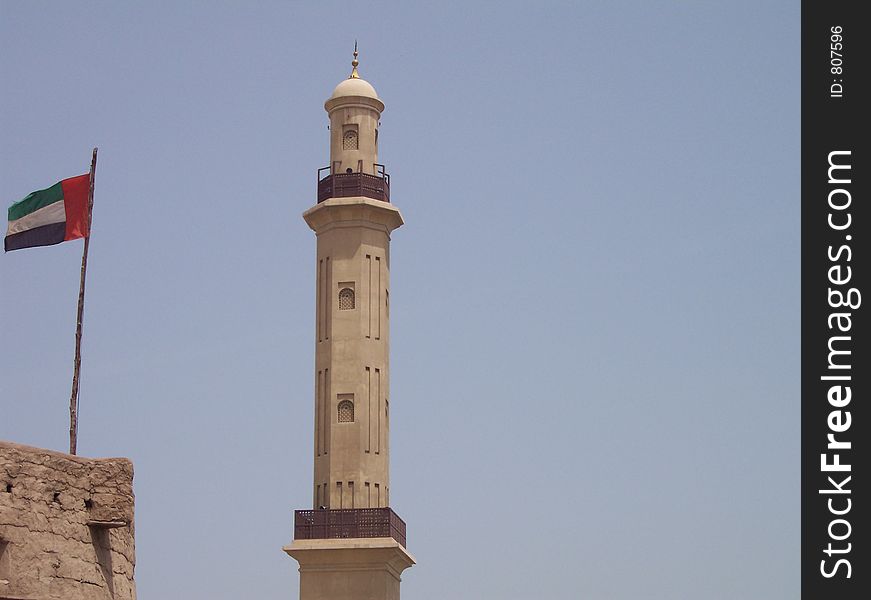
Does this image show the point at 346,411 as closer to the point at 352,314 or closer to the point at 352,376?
the point at 352,376

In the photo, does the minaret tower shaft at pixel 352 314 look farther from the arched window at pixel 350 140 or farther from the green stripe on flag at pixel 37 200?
the green stripe on flag at pixel 37 200

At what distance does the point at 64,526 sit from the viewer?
14234mm

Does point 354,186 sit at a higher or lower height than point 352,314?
higher

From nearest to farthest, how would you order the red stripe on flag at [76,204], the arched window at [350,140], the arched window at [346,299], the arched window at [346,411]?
the red stripe on flag at [76,204] < the arched window at [346,411] < the arched window at [346,299] < the arched window at [350,140]

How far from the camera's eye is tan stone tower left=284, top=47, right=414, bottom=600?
1457 inches

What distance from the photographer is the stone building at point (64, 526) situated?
13.8 meters

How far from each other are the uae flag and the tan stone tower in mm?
19260

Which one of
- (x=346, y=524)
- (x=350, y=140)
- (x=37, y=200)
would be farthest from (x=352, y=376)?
(x=37, y=200)

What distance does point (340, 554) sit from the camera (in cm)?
3691

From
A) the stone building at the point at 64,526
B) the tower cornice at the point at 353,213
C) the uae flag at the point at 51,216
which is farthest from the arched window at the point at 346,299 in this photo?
the stone building at the point at 64,526

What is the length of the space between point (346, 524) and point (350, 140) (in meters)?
10.2

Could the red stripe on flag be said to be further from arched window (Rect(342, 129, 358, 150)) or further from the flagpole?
arched window (Rect(342, 129, 358, 150))
